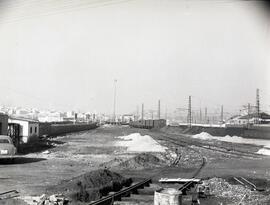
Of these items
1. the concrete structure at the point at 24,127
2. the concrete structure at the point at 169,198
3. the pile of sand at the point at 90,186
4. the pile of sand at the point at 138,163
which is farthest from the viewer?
the concrete structure at the point at 24,127

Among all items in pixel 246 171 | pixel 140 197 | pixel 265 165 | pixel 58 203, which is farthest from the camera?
pixel 265 165

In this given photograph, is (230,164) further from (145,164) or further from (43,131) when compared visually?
(43,131)

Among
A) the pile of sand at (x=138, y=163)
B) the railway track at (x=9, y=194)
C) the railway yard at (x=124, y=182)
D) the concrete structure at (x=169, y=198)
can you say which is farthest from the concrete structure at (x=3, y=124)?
the concrete structure at (x=169, y=198)

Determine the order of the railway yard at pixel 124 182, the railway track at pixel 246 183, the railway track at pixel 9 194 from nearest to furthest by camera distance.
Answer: the railway track at pixel 9 194
the railway yard at pixel 124 182
the railway track at pixel 246 183

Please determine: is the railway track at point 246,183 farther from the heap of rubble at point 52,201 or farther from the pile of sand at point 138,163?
the heap of rubble at point 52,201

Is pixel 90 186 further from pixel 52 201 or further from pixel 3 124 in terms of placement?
pixel 3 124

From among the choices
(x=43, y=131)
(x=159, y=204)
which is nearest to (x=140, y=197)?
(x=159, y=204)

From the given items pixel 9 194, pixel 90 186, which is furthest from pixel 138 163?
pixel 9 194

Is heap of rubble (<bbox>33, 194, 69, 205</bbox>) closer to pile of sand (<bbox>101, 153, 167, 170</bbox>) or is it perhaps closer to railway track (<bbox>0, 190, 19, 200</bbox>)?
railway track (<bbox>0, 190, 19, 200</bbox>)
